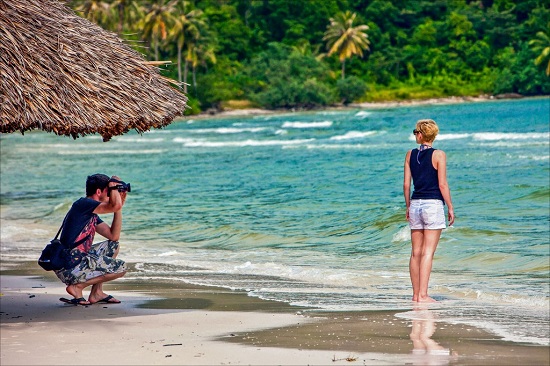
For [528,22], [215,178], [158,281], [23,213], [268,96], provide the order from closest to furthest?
[158,281]
[23,213]
[215,178]
[268,96]
[528,22]

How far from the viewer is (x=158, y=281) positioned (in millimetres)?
9469

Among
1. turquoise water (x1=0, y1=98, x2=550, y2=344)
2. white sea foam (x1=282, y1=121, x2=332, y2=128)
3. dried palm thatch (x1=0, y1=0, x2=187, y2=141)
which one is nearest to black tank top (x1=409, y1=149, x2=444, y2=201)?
turquoise water (x1=0, y1=98, x2=550, y2=344)

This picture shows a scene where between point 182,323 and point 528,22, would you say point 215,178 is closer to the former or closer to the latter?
point 182,323

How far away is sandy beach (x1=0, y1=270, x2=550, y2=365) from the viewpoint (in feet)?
18.9

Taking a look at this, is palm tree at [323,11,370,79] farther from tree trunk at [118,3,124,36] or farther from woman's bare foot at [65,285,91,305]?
woman's bare foot at [65,285,91,305]

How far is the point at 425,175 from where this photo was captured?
7629 mm

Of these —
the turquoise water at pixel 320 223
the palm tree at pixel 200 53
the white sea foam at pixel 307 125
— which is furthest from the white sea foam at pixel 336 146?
the palm tree at pixel 200 53

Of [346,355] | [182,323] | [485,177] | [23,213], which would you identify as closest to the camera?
[346,355]

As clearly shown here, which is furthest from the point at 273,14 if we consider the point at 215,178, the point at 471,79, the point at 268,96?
the point at 215,178

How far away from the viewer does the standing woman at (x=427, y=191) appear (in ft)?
24.9

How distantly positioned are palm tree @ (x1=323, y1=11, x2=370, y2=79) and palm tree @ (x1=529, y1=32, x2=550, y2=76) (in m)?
14.7

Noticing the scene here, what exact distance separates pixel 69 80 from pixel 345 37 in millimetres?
76067

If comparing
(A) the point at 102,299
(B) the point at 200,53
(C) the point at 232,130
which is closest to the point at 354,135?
(C) the point at 232,130

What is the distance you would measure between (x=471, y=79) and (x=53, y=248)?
79.6 m
